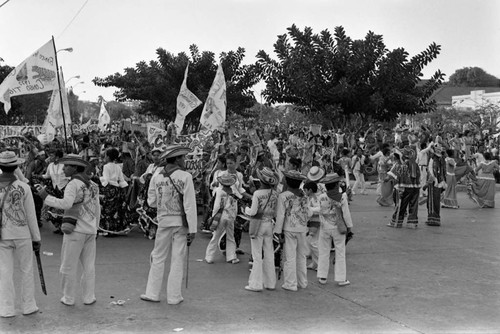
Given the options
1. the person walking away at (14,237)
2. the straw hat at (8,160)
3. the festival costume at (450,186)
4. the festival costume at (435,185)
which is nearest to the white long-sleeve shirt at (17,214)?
the person walking away at (14,237)

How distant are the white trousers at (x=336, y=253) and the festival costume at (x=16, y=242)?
362 cm

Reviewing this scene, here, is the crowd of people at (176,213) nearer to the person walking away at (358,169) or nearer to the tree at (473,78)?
the person walking away at (358,169)

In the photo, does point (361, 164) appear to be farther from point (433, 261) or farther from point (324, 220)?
point (324, 220)

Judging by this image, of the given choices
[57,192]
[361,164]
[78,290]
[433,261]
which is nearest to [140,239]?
[57,192]

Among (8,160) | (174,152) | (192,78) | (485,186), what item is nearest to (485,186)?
(485,186)

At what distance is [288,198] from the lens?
820 cm

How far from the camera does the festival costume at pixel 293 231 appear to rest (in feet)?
26.5

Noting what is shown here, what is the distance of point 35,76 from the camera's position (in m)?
14.5

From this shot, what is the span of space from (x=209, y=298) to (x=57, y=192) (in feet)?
18.2

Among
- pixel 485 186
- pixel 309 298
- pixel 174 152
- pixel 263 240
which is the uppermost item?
pixel 174 152

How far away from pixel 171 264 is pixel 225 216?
2.49 metres

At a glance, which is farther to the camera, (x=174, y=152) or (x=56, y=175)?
(x=56, y=175)

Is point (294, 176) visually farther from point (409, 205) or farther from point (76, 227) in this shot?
point (409, 205)

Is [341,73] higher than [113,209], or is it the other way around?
[341,73]
